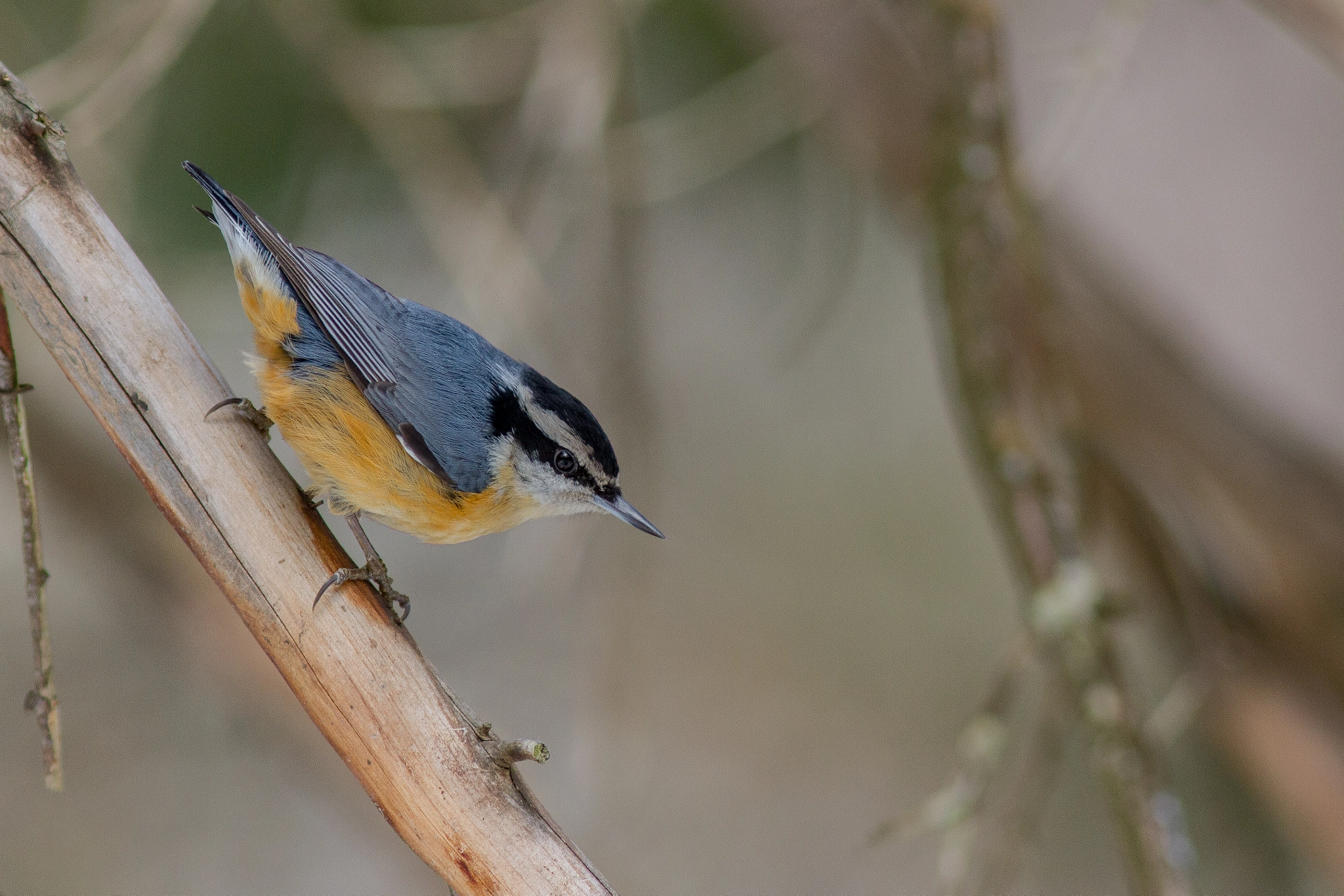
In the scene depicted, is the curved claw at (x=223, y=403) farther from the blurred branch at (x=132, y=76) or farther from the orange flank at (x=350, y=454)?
the blurred branch at (x=132, y=76)

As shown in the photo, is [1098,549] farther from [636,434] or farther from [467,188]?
[467,188]

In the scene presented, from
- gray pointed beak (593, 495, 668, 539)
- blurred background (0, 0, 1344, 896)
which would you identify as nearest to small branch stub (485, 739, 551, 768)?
gray pointed beak (593, 495, 668, 539)

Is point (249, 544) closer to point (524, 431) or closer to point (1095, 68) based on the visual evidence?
point (524, 431)

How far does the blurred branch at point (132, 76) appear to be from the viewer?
7.12ft

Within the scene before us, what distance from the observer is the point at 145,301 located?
1.36m

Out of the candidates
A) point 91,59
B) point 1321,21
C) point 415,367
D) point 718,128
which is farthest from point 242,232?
point 1321,21

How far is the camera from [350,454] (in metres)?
1.62

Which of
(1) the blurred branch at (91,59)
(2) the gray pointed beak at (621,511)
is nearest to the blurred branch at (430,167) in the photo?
(1) the blurred branch at (91,59)

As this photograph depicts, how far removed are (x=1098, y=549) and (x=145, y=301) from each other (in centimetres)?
215

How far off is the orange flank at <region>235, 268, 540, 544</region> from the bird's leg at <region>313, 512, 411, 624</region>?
3cm

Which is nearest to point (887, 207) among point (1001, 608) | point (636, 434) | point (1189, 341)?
point (1189, 341)

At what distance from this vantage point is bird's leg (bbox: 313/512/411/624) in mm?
1354

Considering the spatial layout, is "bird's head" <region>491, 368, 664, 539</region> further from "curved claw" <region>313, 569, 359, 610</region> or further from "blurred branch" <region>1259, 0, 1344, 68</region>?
"blurred branch" <region>1259, 0, 1344, 68</region>

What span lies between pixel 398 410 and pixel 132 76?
115 centimetres
